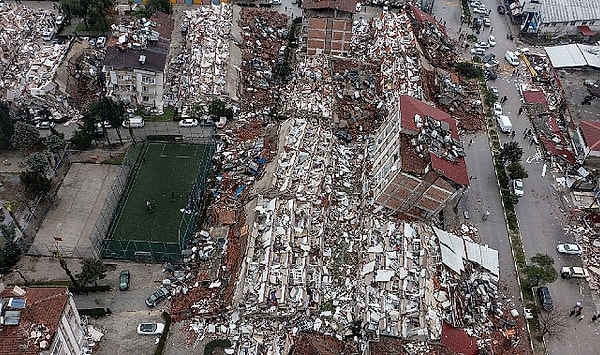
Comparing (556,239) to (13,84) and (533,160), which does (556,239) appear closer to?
(533,160)

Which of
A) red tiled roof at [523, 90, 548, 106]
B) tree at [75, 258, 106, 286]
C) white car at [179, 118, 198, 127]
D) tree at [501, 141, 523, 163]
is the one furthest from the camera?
red tiled roof at [523, 90, 548, 106]

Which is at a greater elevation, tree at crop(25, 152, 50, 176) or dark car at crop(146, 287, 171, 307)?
tree at crop(25, 152, 50, 176)

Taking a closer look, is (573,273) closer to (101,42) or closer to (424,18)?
(424,18)

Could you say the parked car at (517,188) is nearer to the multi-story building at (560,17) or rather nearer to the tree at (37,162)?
the multi-story building at (560,17)

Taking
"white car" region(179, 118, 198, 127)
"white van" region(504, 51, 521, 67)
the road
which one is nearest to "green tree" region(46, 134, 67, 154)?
"white car" region(179, 118, 198, 127)

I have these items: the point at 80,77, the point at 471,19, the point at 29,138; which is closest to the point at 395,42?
the point at 471,19

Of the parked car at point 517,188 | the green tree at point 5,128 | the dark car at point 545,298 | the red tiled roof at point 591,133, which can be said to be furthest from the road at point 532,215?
the green tree at point 5,128

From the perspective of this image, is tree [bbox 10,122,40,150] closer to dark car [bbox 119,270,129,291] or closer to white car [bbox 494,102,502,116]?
dark car [bbox 119,270,129,291]
